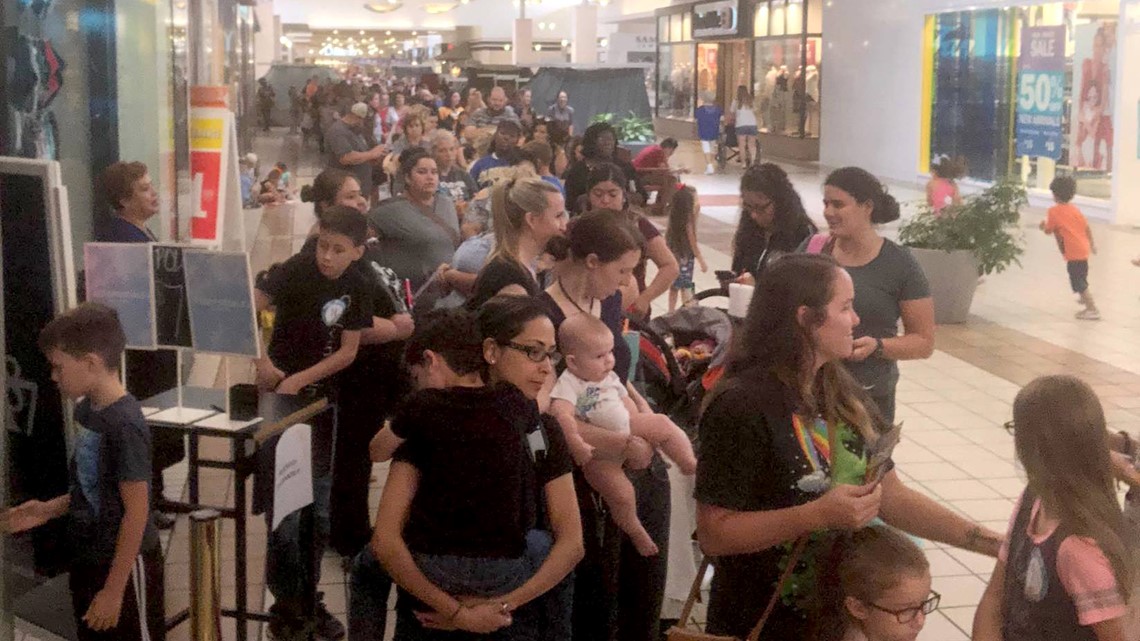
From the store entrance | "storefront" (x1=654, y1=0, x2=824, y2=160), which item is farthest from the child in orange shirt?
the store entrance

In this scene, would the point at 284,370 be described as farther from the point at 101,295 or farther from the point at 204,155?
the point at 204,155

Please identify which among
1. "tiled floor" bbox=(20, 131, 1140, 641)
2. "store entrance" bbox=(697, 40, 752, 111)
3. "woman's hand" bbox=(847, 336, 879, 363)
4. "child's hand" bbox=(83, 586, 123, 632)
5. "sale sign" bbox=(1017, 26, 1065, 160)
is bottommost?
"tiled floor" bbox=(20, 131, 1140, 641)

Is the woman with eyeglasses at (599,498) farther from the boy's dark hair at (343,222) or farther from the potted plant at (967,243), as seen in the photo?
the potted plant at (967,243)

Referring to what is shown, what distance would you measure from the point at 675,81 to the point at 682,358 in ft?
124

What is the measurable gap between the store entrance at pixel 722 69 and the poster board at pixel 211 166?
2936 cm

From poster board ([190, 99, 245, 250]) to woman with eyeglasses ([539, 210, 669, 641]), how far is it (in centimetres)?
351

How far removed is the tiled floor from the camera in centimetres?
564

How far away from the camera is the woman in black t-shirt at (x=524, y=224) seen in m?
4.51

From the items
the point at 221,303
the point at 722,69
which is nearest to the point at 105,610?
the point at 221,303

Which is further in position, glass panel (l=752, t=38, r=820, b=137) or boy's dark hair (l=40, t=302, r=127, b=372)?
glass panel (l=752, t=38, r=820, b=137)

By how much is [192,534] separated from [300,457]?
1.72 feet

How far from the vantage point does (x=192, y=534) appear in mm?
3660

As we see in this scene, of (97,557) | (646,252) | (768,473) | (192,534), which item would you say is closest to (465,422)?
(768,473)

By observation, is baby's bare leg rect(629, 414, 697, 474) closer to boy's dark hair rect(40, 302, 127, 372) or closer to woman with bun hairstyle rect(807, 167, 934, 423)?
woman with bun hairstyle rect(807, 167, 934, 423)
